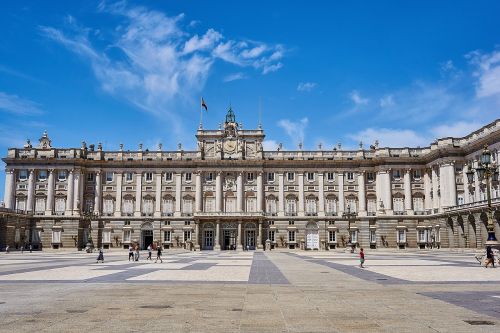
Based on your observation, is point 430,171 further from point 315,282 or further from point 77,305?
point 77,305

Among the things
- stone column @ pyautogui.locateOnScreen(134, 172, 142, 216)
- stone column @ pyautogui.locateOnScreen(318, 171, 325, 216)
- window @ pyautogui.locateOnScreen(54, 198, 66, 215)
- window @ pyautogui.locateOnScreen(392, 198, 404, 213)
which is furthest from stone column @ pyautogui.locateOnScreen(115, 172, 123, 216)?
window @ pyautogui.locateOnScreen(392, 198, 404, 213)

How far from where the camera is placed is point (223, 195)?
88.7 metres

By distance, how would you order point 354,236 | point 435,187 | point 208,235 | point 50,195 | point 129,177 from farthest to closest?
point 129,177
point 208,235
point 50,195
point 354,236
point 435,187

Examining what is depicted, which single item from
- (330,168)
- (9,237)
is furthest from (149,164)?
(330,168)

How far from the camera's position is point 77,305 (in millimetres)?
14883

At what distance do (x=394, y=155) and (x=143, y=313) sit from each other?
78524mm

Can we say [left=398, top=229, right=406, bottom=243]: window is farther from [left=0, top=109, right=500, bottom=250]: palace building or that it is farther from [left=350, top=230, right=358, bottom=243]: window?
[left=350, top=230, right=358, bottom=243]: window

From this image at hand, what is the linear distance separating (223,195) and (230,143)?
9.76m

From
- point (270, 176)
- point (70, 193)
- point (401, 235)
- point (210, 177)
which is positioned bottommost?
point (401, 235)

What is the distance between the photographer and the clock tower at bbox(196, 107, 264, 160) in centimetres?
8925

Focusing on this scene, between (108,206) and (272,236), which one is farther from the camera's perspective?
(108,206)

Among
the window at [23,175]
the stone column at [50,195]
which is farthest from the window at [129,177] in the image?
the window at [23,175]

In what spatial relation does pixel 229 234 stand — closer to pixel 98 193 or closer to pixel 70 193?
pixel 98 193

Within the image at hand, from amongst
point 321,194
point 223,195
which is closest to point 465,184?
point 321,194
